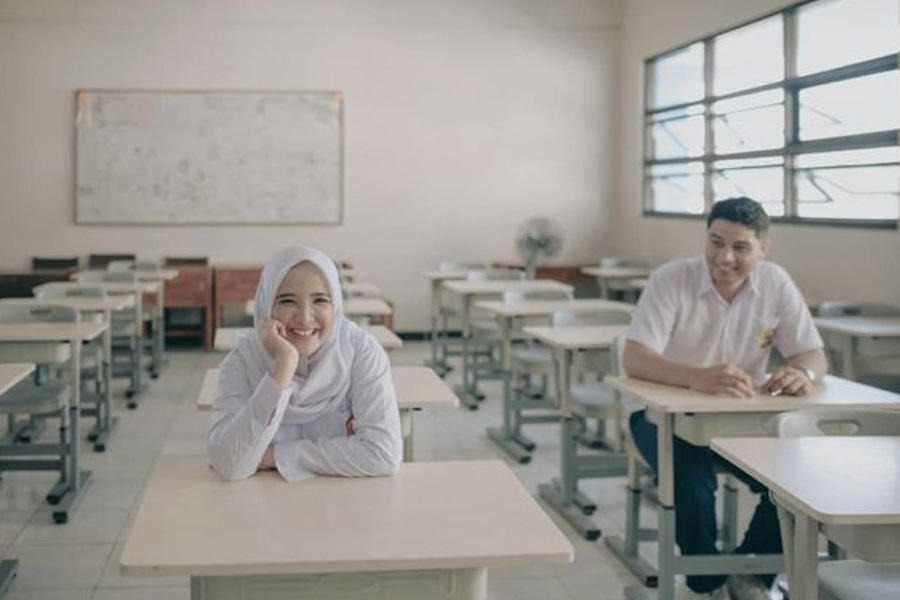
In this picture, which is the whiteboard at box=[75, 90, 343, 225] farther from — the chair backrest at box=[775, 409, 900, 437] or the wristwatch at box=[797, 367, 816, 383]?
the chair backrest at box=[775, 409, 900, 437]

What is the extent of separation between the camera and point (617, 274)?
8.23 m

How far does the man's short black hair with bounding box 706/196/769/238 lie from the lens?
124 inches

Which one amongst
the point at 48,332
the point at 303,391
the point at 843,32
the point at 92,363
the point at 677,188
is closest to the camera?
the point at 303,391

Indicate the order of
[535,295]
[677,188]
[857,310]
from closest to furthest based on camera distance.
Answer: [857,310] → [535,295] → [677,188]

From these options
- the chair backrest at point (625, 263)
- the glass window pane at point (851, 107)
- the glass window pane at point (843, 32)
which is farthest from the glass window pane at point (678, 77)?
the glass window pane at point (851, 107)

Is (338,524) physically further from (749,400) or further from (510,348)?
(510,348)

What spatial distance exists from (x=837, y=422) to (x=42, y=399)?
10.1ft

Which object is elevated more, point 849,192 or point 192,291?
point 849,192

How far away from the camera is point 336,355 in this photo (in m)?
2.24

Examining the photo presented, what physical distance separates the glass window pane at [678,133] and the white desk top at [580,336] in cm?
405

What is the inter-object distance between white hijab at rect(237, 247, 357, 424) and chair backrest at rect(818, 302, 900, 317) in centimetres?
349

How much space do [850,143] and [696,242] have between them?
2.25 m

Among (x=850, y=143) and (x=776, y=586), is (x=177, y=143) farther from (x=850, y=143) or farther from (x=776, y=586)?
(x=776, y=586)

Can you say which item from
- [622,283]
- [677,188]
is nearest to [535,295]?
[622,283]
